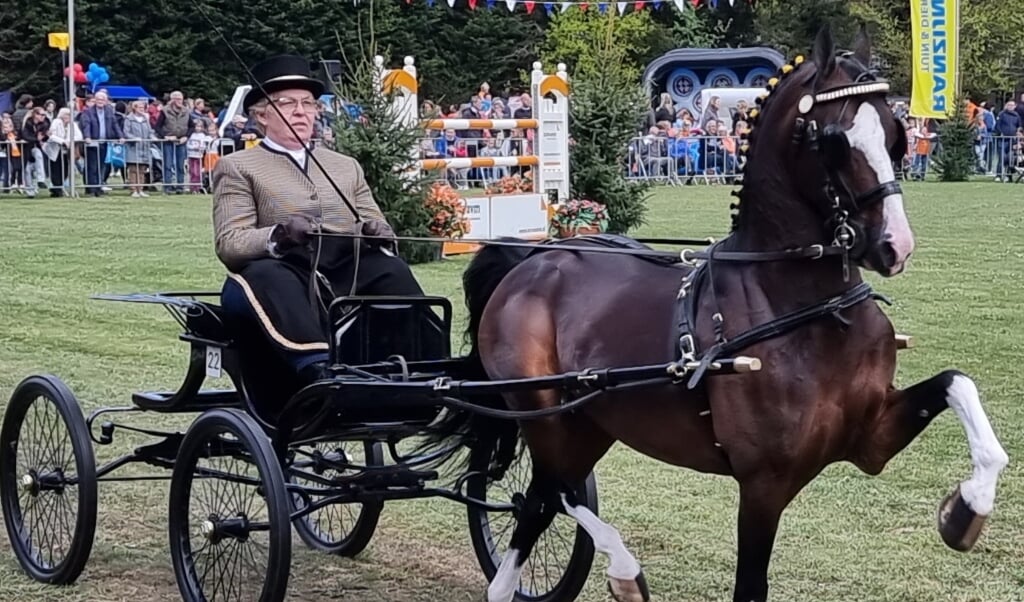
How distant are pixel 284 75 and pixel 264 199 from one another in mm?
468

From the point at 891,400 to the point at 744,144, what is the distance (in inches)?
34.6

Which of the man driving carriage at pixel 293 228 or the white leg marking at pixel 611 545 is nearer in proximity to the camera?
the white leg marking at pixel 611 545

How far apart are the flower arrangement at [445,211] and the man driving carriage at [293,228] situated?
10.0 m

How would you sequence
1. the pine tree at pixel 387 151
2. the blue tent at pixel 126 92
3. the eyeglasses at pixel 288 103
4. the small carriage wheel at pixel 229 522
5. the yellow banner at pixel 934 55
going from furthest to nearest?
the blue tent at pixel 126 92, the yellow banner at pixel 934 55, the pine tree at pixel 387 151, the eyeglasses at pixel 288 103, the small carriage wheel at pixel 229 522

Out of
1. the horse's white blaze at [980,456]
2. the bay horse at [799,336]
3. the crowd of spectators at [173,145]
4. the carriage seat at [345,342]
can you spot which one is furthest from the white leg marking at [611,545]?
the crowd of spectators at [173,145]

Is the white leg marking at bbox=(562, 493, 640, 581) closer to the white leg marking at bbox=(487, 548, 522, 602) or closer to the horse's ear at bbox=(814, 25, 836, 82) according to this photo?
the white leg marking at bbox=(487, 548, 522, 602)

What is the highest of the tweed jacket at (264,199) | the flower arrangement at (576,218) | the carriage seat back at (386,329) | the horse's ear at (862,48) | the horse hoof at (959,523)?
the horse's ear at (862,48)

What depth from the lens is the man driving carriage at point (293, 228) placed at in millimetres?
5332

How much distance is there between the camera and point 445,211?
16.1m

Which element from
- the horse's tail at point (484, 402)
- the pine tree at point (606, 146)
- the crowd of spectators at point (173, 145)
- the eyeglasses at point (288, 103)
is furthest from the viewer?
the crowd of spectators at point (173, 145)

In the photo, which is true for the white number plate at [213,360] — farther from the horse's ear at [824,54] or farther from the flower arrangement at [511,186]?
the flower arrangement at [511,186]

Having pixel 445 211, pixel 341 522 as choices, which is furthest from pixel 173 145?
pixel 341 522

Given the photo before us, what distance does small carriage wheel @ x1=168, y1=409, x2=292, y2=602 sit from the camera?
15.9 feet

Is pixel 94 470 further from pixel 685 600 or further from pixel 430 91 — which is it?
pixel 430 91
